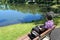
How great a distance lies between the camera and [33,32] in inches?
286

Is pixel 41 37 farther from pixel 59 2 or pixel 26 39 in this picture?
pixel 59 2

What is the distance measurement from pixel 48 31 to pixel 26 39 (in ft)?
3.62

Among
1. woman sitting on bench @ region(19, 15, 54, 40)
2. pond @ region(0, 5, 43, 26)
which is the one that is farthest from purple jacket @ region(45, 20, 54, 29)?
pond @ region(0, 5, 43, 26)

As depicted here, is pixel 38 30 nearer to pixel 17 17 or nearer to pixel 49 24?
pixel 49 24

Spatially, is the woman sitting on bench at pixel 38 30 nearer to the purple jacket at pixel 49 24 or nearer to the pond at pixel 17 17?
the purple jacket at pixel 49 24

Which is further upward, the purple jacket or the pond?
the purple jacket

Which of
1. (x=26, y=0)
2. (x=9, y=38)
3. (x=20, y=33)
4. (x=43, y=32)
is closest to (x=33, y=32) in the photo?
(x=43, y=32)

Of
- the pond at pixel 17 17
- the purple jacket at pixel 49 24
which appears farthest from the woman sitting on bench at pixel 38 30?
the pond at pixel 17 17

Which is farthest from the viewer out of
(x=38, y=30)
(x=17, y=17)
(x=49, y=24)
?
(x=17, y=17)

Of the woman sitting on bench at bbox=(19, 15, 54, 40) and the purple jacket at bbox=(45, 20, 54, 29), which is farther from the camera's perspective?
the purple jacket at bbox=(45, 20, 54, 29)

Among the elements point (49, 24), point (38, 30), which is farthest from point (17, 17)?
point (38, 30)

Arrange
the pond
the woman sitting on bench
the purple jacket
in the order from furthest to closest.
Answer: the pond < the purple jacket < the woman sitting on bench

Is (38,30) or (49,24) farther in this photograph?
(49,24)

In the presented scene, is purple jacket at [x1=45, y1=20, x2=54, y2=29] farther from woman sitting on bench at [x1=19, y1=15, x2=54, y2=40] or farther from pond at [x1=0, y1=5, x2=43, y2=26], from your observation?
pond at [x1=0, y1=5, x2=43, y2=26]
